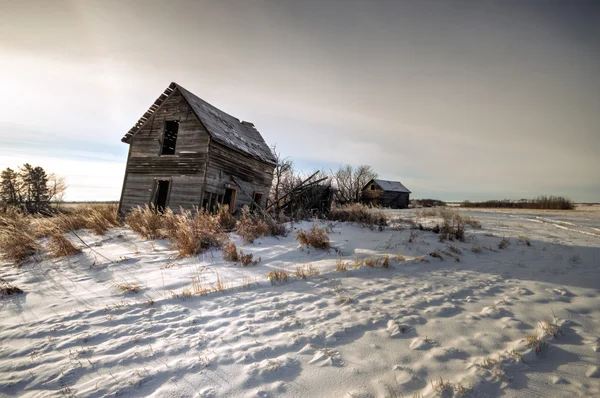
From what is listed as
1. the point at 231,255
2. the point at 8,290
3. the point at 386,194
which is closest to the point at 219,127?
the point at 231,255

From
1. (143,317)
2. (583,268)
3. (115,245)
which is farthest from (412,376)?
(115,245)

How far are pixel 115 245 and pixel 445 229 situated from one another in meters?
9.39

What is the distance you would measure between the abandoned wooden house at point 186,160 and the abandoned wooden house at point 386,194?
2778 centimetres

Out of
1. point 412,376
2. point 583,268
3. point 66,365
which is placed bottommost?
point 66,365

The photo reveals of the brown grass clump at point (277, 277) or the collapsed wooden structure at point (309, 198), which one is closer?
the brown grass clump at point (277, 277)

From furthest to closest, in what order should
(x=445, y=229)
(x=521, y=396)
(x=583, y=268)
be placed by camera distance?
(x=445, y=229)
(x=583, y=268)
(x=521, y=396)

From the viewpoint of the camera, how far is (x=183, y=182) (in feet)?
36.4

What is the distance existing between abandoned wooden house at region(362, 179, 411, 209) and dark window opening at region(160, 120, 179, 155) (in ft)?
96.3

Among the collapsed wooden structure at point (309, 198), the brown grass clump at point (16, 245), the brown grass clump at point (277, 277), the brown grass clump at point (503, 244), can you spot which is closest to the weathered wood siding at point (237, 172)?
the collapsed wooden structure at point (309, 198)

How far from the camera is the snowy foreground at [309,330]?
213 centimetres

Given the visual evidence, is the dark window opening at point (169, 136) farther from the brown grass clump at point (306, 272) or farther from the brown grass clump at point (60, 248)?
the brown grass clump at point (306, 272)

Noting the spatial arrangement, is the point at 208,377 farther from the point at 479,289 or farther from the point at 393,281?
the point at 479,289

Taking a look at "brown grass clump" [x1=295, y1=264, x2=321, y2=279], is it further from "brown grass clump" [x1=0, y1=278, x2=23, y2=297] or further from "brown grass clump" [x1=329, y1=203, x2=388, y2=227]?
"brown grass clump" [x1=0, y1=278, x2=23, y2=297]

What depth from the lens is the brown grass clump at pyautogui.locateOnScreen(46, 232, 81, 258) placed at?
5.96 metres
